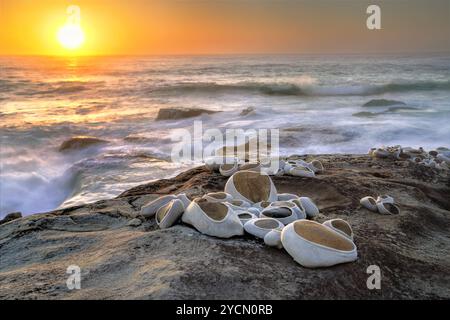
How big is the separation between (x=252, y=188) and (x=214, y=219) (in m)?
0.76

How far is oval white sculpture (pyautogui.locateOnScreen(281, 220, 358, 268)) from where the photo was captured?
79.9 inches

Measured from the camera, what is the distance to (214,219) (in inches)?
92.2

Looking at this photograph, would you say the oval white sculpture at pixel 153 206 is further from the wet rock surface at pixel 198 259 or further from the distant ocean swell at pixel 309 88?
the distant ocean swell at pixel 309 88

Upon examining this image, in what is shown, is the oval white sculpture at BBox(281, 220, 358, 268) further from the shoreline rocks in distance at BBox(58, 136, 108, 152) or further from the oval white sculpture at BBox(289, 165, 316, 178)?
the shoreline rocks in distance at BBox(58, 136, 108, 152)

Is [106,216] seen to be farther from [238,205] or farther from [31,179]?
[31,179]

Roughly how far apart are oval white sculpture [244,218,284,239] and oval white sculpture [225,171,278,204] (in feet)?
1.80

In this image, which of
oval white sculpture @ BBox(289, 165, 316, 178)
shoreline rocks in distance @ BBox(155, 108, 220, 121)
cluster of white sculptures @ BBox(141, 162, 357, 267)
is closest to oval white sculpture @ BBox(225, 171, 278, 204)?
cluster of white sculptures @ BBox(141, 162, 357, 267)

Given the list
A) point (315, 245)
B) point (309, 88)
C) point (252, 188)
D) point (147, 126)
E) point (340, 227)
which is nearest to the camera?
point (315, 245)

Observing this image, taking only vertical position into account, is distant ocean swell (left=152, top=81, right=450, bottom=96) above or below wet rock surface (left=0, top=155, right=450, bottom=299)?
above

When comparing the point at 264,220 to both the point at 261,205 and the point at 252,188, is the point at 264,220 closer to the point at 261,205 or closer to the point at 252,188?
the point at 261,205

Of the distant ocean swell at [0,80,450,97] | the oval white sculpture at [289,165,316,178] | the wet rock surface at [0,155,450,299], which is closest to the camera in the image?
the wet rock surface at [0,155,450,299]

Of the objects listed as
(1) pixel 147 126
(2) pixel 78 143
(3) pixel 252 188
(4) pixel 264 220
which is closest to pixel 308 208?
(3) pixel 252 188

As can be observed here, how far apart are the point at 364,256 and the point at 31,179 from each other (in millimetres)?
6455
